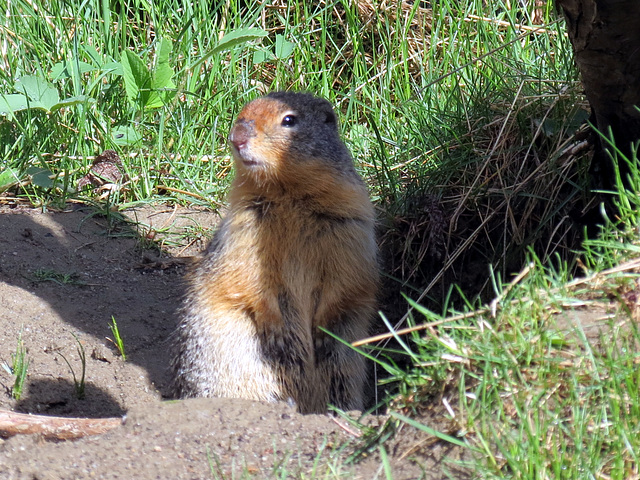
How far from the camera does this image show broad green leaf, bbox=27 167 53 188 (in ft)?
18.1

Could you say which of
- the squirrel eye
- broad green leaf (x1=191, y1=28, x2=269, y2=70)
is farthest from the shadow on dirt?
the squirrel eye

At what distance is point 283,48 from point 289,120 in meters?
2.65

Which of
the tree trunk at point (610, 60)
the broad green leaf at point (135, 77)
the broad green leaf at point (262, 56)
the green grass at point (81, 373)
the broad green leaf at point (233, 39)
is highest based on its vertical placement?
the tree trunk at point (610, 60)

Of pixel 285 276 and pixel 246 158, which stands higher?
pixel 246 158

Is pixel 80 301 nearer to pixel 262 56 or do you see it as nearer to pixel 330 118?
pixel 330 118

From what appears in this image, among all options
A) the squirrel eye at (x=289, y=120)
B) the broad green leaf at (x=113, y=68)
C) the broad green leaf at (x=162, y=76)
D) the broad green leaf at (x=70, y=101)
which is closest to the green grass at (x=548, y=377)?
the squirrel eye at (x=289, y=120)

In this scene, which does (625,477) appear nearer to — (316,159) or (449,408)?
(449,408)

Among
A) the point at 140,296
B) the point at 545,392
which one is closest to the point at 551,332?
the point at 545,392

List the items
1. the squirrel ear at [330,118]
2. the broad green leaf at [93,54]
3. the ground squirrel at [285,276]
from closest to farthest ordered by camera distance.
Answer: the ground squirrel at [285,276], the squirrel ear at [330,118], the broad green leaf at [93,54]

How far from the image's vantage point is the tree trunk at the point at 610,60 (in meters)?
3.30

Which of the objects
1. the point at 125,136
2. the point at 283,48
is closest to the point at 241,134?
the point at 125,136

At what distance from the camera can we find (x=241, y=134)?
3.72 m

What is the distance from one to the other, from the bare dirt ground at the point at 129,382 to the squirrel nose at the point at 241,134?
126 cm

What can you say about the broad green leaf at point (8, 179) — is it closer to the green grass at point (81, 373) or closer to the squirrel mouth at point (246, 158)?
the green grass at point (81, 373)
